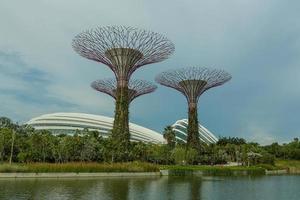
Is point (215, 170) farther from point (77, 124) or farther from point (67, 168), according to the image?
point (77, 124)

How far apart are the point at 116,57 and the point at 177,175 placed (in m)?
20.8

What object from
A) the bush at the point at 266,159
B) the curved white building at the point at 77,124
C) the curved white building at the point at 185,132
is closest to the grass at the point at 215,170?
the bush at the point at 266,159

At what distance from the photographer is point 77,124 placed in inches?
4636

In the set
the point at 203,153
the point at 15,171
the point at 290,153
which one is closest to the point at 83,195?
the point at 15,171

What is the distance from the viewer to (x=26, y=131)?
212ft

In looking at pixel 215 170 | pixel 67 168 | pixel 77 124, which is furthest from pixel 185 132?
Result: pixel 67 168

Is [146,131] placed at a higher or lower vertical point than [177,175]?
higher

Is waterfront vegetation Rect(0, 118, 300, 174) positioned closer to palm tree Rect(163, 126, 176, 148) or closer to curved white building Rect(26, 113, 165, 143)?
palm tree Rect(163, 126, 176, 148)

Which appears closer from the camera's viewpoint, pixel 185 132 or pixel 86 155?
pixel 86 155

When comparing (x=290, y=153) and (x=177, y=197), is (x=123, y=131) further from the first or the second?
(x=290, y=153)

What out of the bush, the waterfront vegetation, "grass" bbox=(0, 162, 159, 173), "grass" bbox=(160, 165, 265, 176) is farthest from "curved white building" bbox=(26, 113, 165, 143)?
"grass" bbox=(0, 162, 159, 173)

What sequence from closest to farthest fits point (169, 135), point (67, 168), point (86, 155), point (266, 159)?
point (67, 168), point (86, 155), point (266, 159), point (169, 135)

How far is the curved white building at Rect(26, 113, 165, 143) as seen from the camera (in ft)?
381

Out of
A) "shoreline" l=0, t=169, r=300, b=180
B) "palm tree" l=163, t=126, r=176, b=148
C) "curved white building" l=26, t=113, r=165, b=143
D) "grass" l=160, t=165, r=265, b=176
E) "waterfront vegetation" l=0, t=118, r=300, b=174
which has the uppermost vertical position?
"curved white building" l=26, t=113, r=165, b=143
